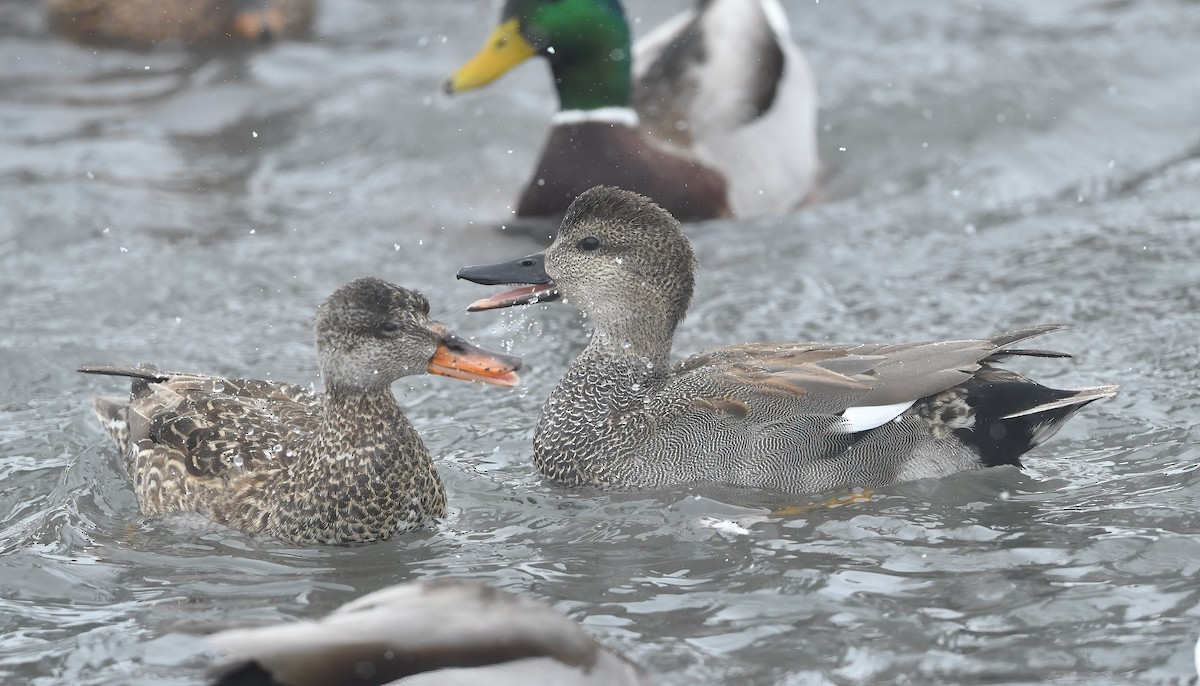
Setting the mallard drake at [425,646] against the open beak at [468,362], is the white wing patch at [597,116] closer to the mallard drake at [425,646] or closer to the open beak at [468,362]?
the open beak at [468,362]

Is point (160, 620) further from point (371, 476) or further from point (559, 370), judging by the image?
point (559, 370)

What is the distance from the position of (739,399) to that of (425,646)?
2.44 m

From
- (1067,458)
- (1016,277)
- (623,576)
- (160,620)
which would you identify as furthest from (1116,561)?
(1016,277)

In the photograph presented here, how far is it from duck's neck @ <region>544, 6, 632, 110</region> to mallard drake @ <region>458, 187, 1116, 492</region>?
138 inches

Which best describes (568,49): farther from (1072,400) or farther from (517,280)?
(1072,400)

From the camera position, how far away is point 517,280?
632 centimetres

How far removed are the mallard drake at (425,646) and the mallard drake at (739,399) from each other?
199cm

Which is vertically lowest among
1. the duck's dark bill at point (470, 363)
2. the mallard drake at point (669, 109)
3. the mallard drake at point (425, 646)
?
the mallard drake at point (425, 646)

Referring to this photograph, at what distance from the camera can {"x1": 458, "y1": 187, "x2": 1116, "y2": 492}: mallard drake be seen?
593 cm

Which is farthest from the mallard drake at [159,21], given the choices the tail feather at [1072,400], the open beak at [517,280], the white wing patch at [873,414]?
the tail feather at [1072,400]

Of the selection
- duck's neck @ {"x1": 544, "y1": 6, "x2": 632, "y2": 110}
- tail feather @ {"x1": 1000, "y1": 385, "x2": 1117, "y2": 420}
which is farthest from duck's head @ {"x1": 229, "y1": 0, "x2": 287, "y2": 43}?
tail feather @ {"x1": 1000, "y1": 385, "x2": 1117, "y2": 420}

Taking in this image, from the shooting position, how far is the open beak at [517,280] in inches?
245

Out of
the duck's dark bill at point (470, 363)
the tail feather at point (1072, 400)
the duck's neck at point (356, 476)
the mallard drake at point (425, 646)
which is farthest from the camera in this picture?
the tail feather at point (1072, 400)

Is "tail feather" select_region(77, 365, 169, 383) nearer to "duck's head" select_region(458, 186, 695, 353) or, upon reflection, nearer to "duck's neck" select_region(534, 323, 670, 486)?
"duck's head" select_region(458, 186, 695, 353)
